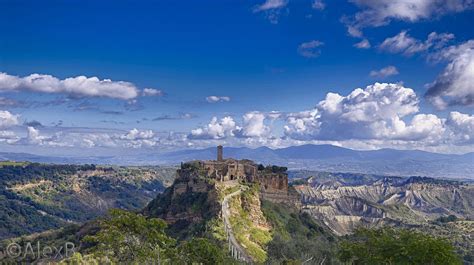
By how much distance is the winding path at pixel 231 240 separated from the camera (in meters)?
59.7

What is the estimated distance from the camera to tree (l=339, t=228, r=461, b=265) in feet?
121

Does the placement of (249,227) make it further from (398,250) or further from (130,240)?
(130,240)

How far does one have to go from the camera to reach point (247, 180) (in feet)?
351

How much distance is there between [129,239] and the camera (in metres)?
33.6

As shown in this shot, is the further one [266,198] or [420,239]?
[266,198]

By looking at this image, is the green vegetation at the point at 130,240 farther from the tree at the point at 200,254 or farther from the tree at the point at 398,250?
the tree at the point at 398,250

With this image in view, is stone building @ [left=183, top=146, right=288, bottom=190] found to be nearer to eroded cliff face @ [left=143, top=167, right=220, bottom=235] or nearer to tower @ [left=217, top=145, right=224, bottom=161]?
tower @ [left=217, top=145, right=224, bottom=161]

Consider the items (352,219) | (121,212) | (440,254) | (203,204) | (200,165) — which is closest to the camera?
(121,212)

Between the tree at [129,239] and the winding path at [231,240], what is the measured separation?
73.0ft

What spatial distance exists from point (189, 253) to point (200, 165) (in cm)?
6520

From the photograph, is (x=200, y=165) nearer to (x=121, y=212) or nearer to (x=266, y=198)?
(x=266, y=198)

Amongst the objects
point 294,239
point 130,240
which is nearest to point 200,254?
point 130,240

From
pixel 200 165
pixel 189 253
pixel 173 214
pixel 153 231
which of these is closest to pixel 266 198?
pixel 200 165

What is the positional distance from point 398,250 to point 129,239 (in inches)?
849
